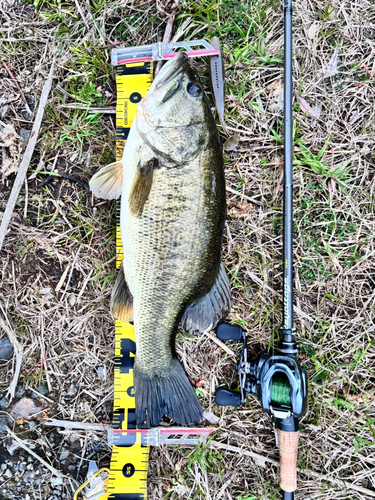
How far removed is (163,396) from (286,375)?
33.2 inches

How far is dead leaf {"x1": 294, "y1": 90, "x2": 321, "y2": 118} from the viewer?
8.77ft

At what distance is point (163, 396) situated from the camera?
2.35 meters

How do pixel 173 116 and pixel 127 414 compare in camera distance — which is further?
pixel 127 414

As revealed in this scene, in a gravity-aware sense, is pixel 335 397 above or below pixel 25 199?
below

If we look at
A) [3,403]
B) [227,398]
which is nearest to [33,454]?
[3,403]

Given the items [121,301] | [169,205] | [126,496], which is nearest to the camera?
[169,205]

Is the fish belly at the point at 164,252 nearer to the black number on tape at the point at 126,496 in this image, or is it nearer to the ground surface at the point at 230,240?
the ground surface at the point at 230,240

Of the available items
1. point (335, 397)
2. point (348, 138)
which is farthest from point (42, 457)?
point (348, 138)

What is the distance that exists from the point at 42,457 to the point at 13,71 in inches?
120

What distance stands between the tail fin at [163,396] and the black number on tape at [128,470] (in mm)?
481

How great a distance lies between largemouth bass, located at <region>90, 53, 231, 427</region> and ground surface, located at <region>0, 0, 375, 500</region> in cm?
49

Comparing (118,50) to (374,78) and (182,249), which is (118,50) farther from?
(374,78)

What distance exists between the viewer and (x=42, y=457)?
2652 millimetres

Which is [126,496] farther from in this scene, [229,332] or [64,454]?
[229,332]
